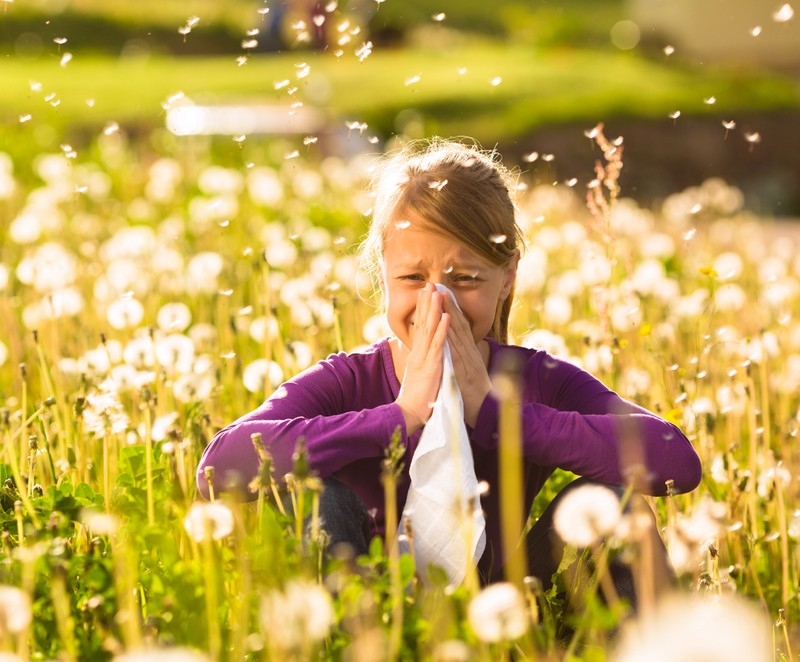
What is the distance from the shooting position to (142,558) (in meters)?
1.90

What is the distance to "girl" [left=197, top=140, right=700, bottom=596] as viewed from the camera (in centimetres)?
210

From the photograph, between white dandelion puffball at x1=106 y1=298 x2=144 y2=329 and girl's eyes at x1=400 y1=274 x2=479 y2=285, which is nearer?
girl's eyes at x1=400 y1=274 x2=479 y2=285

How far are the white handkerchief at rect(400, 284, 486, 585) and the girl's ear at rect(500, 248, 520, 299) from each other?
42cm

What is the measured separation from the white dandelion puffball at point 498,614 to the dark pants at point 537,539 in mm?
575

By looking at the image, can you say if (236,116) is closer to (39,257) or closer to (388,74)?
(39,257)

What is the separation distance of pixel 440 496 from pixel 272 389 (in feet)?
2.76

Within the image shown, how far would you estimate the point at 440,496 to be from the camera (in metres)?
2.01

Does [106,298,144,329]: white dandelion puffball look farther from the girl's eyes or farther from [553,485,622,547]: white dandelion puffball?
[553,485,622,547]: white dandelion puffball

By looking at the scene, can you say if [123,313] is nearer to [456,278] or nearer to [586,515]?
[456,278]

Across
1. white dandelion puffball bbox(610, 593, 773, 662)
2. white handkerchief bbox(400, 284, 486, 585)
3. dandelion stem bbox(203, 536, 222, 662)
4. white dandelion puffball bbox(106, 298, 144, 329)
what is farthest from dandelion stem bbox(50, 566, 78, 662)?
white dandelion puffball bbox(106, 298, 144, 329)

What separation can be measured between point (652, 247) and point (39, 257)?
208 cm

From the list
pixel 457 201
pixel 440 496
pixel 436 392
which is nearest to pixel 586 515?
pixel 440 496

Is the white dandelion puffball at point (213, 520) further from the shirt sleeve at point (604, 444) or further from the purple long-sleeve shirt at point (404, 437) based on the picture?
the shirt sleeve at point (604, 444)

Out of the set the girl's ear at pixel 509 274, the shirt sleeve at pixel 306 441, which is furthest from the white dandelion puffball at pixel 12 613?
the girl's ear at pixel 509 274
